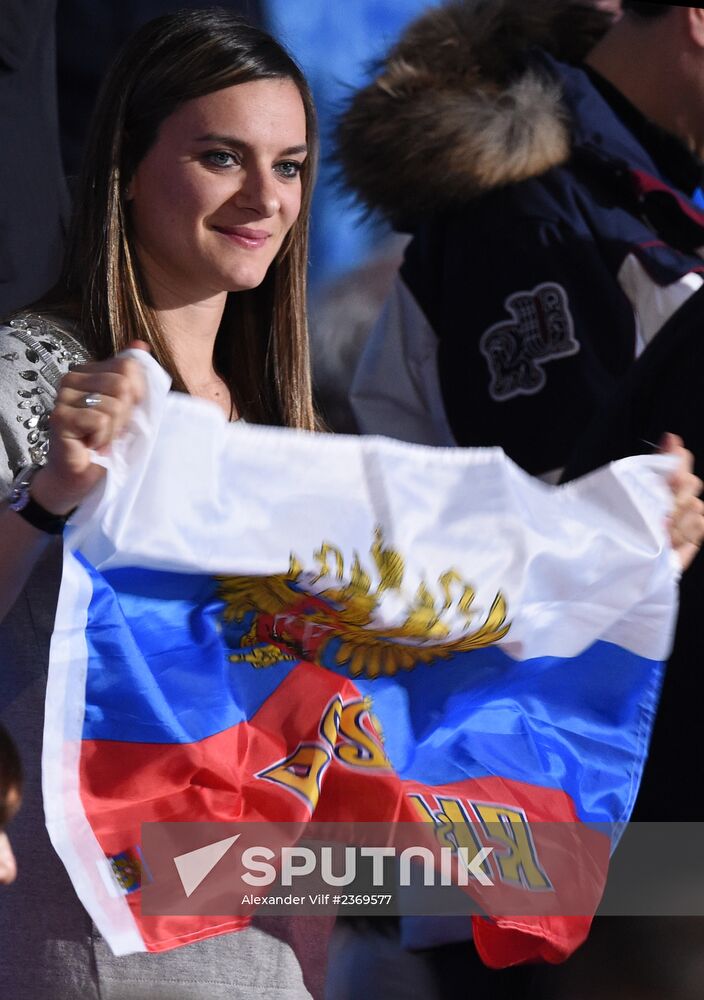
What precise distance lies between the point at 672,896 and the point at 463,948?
0.92 feet

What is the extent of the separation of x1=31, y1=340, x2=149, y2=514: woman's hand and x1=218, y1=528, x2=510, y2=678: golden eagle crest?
18 centimetres

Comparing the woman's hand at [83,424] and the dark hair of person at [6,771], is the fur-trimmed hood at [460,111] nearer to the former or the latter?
the woman's hand at [83,424]

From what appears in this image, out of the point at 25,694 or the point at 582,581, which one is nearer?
the point at 25,694

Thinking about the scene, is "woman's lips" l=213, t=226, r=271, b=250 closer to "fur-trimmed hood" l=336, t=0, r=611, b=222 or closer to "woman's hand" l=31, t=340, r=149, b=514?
"woman's hand" l=31, t=340, r=149, b=514

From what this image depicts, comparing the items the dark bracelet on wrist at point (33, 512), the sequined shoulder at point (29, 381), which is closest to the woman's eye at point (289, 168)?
the sequined shoulder at point (29, 381)

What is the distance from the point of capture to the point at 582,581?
1216 millimetres

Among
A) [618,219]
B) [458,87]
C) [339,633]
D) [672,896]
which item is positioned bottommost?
[672,896]

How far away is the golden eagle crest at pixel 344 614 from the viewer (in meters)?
1.08

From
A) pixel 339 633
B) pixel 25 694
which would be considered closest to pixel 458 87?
pixel 339 633

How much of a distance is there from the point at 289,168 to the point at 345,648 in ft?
1.65

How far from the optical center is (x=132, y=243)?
1.18 m

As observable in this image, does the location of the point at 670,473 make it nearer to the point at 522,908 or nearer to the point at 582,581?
the point at 582,581

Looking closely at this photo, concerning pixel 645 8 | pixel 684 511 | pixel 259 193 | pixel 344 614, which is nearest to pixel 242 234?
pixel 259 193

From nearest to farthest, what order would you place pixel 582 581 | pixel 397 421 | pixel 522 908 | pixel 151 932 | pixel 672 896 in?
pixel 151 932, pixel 522 908, pixel 582 581, pixel 672 896, pixel 397 421
